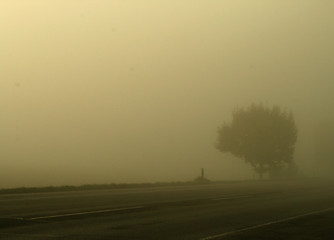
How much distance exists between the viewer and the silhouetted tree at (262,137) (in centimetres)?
5800

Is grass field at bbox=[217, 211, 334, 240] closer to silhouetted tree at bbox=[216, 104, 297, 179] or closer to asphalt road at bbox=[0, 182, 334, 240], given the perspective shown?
asphalt road at bbox=[0, 182, 334, 240]

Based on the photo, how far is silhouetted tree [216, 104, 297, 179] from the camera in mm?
58000

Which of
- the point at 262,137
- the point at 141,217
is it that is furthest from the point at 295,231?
the point at 262,137

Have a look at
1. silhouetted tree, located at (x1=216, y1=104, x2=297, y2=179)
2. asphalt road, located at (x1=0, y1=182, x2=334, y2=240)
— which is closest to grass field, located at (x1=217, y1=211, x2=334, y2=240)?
asphalt road, located at (x1=0, y1=182, x2=334, y2=240)

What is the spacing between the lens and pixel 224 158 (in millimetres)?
105000

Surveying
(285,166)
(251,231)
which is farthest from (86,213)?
(285,166)

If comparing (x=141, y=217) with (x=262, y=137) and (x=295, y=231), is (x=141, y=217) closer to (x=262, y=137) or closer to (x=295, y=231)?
(x=295, y=231)

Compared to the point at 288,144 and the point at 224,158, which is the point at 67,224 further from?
the point at 224,158

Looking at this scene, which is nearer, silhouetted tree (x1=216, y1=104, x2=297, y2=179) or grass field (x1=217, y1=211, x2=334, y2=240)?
grass field (x1=217, y1=211, x2=334, y2=240)

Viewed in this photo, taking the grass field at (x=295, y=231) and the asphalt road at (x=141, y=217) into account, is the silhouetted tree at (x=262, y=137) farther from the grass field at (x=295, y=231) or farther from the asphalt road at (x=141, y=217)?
the grass field at (x=295, y=231)

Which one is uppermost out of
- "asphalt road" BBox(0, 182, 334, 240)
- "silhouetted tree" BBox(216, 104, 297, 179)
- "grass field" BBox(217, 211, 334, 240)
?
"silhouetted tree" BBox(216, 104, 297, 179)

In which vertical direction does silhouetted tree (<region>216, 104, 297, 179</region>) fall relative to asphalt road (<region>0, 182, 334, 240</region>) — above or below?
above

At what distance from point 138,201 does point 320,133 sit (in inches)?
3157

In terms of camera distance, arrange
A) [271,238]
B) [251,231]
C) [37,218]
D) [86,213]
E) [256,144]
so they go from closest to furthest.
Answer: [271,238] → [251,231] → [37,218] → [86,213] → [256,144]
